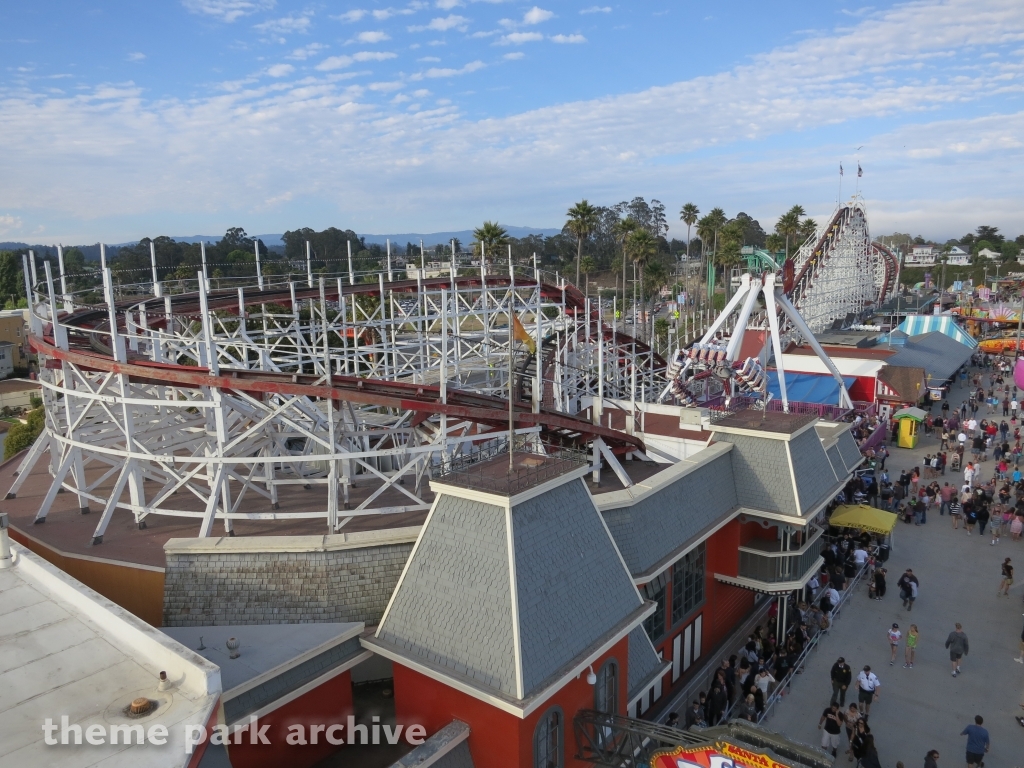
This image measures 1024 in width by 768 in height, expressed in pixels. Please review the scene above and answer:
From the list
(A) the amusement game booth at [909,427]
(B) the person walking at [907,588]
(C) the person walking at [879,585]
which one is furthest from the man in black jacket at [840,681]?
(A) the amusement game booth at [909,427]

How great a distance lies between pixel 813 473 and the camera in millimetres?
15875

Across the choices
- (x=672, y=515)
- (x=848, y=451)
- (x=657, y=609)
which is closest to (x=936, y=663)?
(x=848, y=451)

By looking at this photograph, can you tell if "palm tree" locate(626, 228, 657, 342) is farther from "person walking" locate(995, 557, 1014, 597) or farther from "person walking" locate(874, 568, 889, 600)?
"person walking" locate(995, 557, 1014, 597)

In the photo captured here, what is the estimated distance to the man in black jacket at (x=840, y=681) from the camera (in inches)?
517

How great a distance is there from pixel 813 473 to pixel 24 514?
17578mm

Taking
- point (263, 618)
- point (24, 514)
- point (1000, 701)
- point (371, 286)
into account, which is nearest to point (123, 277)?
point (371, 286)

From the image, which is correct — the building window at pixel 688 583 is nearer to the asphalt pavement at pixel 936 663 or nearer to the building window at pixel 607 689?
the asphalt pavement at pixel 936 663

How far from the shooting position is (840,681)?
13148 mm

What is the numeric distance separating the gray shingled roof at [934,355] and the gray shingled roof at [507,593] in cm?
3070

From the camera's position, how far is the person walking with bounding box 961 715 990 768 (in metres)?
11.2

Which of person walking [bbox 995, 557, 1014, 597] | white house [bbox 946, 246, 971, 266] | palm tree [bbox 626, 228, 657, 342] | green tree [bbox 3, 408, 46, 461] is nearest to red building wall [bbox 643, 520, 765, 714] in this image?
person walking [bbox 995, 557, 1014, 597]

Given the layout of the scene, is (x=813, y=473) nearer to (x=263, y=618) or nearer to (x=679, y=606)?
(x=679, y=606)

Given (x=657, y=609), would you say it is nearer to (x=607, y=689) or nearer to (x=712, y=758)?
(x=607, y=689)

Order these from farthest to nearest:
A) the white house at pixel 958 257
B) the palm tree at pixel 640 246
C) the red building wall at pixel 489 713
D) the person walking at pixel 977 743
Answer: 1. the white house at pixel 958 257
2. the palm tree at pixel 640 246
3. the person walking at pixel 977 743
4. the red building wall at pixel 489 713
